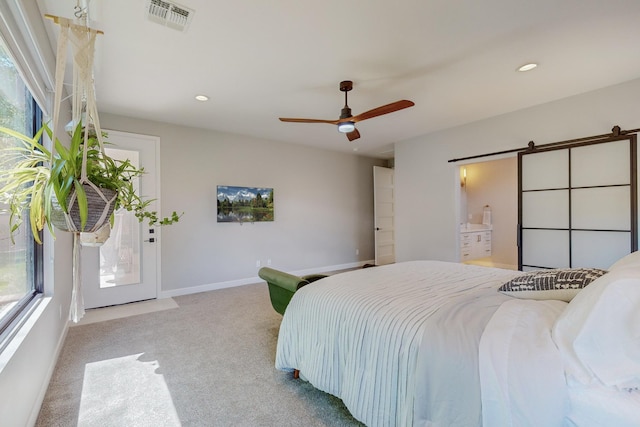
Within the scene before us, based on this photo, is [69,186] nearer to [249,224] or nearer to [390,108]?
[390,108]

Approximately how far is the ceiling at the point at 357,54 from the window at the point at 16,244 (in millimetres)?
618

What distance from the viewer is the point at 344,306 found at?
1760 millimetres

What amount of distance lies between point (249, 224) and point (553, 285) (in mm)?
4361

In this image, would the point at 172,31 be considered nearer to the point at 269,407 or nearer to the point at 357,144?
the point at 269,407

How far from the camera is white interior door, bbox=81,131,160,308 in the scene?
3805mm

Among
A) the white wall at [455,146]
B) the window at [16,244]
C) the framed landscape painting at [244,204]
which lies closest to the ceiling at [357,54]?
the white wall at [455,146]

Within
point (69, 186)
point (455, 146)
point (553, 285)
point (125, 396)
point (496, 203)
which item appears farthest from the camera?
point (496, 203)

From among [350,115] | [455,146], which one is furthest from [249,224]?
[455,146]

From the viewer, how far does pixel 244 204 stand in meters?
5.03

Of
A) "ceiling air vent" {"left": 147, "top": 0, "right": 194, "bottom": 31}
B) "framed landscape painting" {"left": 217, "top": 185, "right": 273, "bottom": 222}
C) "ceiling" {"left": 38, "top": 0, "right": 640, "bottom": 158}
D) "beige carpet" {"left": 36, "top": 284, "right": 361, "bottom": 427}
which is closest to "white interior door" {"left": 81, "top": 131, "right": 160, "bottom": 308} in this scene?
"ceiling" {"left": 38, "top": 0, "right": 640, "bottom": 158}

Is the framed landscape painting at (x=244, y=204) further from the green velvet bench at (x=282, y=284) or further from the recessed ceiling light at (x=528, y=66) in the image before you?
the recessed ceiling light at (x=528, y=66)

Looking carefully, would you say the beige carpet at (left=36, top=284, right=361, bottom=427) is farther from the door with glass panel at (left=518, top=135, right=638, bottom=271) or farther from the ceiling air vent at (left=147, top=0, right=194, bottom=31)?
the door with glass panel at (left=518, top=135, right=638, bottom=271)

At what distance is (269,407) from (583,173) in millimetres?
4158

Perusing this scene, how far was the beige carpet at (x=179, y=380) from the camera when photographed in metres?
1.78
